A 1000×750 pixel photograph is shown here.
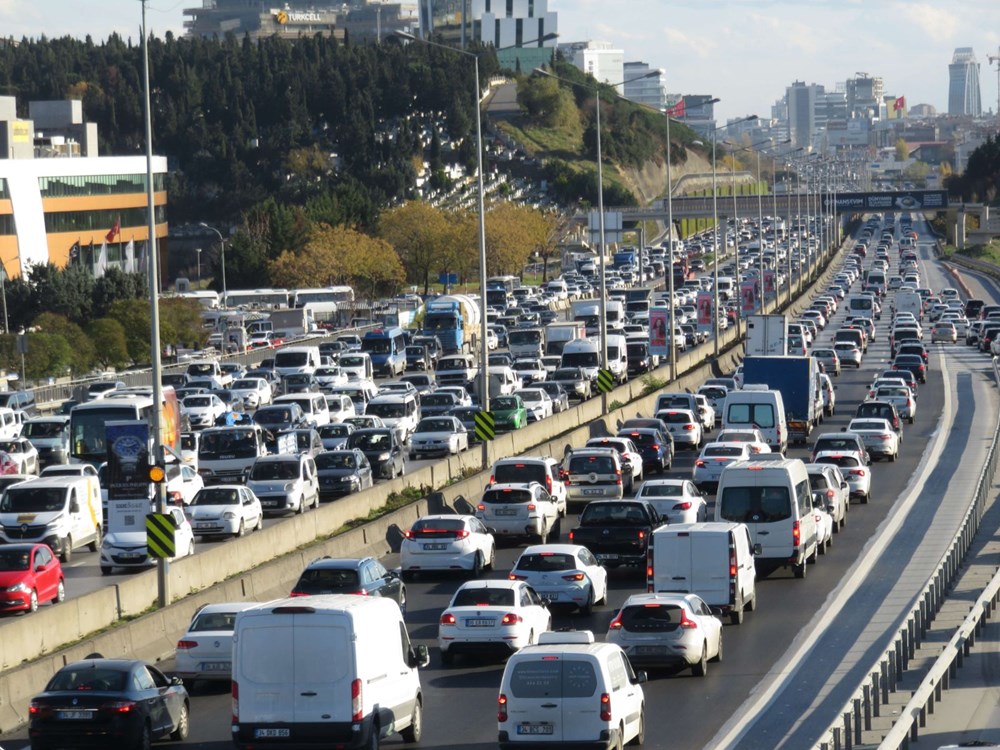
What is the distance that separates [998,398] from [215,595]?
1715 inches

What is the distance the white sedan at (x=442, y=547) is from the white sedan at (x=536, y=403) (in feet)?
77.6

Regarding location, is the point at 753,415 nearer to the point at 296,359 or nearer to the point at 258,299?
the point at 296,359

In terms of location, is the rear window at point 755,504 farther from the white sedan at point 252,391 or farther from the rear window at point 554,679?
the white sedan at point 252,391

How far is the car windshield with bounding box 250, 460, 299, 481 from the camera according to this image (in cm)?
3875

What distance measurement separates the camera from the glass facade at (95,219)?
128 metres

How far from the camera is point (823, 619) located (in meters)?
27.2

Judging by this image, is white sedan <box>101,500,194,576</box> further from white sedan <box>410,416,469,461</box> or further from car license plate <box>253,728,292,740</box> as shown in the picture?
white sedan <box>410,416,469,461</box>

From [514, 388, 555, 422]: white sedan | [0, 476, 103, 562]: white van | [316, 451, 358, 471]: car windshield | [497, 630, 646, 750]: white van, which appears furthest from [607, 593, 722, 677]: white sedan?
[514, 388, 555, 422]: white sedan

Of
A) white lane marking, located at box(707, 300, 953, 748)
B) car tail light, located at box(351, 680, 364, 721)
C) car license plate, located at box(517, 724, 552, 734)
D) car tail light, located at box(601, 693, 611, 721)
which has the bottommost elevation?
white lane marking, located at box(707, 300, 953, 748)

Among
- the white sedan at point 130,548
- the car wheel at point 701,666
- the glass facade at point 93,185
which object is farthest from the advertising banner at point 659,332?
the glass facade at point 93,185

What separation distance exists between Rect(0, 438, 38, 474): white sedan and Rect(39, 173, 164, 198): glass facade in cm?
7782

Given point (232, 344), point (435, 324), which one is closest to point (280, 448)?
point (435, 324)

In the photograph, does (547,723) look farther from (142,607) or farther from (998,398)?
(998,398)

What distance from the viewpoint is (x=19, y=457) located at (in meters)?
44.8
